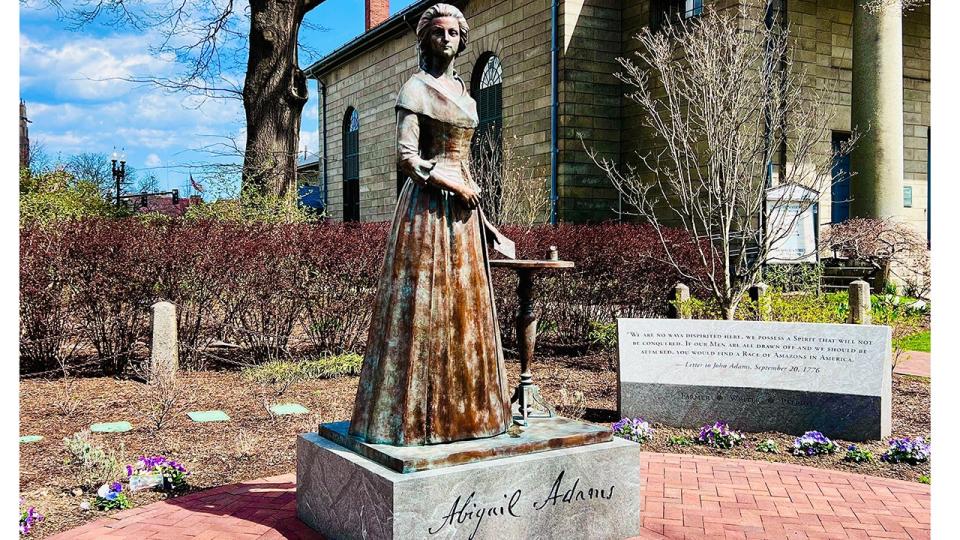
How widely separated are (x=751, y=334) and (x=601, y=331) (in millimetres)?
4318

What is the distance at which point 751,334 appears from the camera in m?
6.84

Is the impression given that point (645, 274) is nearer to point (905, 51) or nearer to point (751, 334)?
point (751, 334)

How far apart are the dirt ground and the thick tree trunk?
5.56 m

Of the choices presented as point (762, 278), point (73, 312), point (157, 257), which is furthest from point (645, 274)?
point (73, 312)

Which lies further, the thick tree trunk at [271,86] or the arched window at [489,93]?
the arched window at [489,93]

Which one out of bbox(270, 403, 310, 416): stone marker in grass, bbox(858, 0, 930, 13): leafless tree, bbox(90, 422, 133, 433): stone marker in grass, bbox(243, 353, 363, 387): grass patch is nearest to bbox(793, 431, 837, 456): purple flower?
bbox(270, 403, 310, 416): stone marker in grass

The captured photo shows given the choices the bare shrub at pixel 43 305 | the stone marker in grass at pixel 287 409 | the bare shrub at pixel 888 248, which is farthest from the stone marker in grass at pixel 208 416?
the bare shrub at pixel 888 248

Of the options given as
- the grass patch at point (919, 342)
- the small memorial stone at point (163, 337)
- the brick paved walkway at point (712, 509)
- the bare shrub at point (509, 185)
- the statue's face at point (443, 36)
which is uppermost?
the bare shrub at point (509, 185)

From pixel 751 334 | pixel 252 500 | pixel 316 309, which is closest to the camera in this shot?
pixel 252 500

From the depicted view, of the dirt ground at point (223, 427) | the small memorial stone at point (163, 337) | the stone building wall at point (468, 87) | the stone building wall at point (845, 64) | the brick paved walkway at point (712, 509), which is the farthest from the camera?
the stone building wall at point (468, 87)

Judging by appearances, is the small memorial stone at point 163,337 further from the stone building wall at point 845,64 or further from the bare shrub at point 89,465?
the stone building wall at point 845,64

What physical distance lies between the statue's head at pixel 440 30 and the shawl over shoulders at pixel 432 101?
15cm

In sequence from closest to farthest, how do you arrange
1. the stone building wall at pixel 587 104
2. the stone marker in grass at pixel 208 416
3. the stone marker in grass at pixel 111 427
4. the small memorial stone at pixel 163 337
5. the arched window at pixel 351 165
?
the stone marker in grass at pixel 111 427 → the stone marker in grass at pixel 208 416 → the small memorial stone at pixel 163 337 → the stone building wall at pixel 587 104 → the arched window at pixel 351 165

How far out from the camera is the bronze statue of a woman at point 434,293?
150 inches
